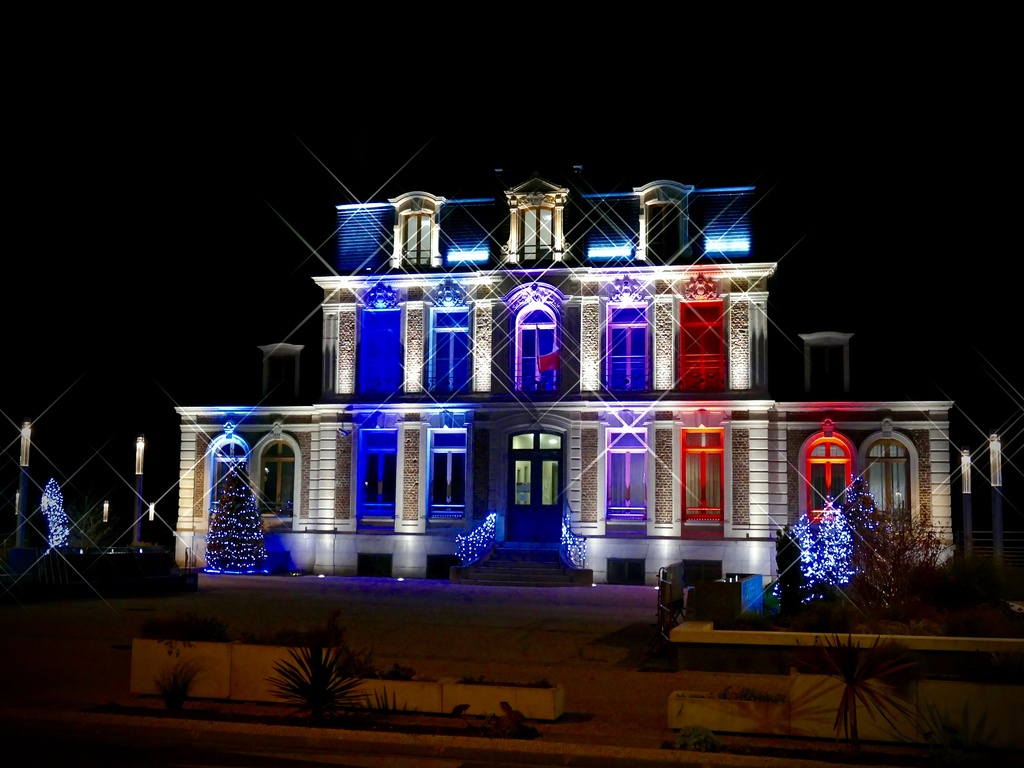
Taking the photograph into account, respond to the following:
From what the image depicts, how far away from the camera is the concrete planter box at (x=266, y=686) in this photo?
33.9 feet

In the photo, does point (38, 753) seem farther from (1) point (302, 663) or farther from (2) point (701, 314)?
(2) point (701, 314)

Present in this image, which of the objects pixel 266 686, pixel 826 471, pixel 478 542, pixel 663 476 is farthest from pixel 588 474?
pixel 266 686

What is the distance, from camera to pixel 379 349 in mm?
31156

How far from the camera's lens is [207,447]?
32812mm

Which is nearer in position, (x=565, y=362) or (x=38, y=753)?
(x=38, y=753)

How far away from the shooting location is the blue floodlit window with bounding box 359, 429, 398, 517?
30.8 metres

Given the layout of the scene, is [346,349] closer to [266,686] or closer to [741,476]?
[741,476]

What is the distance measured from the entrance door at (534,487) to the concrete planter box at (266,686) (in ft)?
61.1

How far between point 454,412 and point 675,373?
6.37m

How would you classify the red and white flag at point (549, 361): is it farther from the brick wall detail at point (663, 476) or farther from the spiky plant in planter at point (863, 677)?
the spiky plant in planter at point (863, 677)

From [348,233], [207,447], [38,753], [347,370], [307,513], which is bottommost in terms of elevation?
[38,753]

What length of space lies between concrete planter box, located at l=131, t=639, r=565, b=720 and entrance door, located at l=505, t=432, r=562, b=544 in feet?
61.1

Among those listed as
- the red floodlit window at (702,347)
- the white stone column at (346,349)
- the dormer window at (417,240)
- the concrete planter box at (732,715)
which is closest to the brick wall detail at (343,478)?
the white stone column at (346,349)

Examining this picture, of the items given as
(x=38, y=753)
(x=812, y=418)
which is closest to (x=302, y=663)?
(x=38, y=753)
